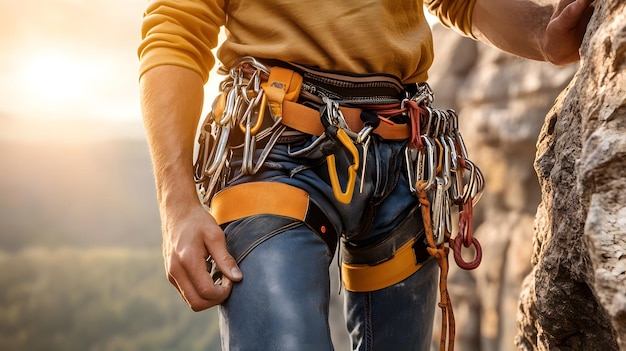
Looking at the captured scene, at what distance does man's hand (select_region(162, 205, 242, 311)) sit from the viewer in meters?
1.04

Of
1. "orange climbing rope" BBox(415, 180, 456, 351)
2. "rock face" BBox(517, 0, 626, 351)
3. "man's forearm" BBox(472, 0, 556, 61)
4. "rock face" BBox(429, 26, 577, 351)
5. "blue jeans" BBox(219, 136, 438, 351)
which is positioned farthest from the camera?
"rock face" BBox(429, 26, 577, 351)

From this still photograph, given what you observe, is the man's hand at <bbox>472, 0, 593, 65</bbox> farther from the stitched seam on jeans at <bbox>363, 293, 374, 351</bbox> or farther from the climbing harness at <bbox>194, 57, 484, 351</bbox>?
the stitched seam on jeans at <bbox>363, 293, 374, 351</bbox>

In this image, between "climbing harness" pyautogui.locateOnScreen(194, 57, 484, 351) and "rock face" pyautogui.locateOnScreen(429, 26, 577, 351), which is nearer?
"climbing harness" pyautogui.locateOnScreen(194, 57, 484, 351)

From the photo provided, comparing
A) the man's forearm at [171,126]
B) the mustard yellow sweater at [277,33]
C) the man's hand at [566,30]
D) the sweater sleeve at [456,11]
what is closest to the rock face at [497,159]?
the sweater sleeve at [456,11]

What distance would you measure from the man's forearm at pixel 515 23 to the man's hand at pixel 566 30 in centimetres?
6

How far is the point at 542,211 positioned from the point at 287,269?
0.61m

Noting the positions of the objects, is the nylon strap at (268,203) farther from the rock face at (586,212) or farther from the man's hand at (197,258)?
the rock face at (586,212)

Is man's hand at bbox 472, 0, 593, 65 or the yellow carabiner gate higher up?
man's hand at bbox 472, 0, 593, 65

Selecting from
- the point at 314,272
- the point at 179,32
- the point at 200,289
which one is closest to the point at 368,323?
the point at 314,272

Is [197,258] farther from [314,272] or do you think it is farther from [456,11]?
A: [456,11]

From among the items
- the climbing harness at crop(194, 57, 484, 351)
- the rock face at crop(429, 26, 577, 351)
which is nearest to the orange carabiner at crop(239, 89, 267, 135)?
the climbing harness at crop(194, 57, 484, 351)

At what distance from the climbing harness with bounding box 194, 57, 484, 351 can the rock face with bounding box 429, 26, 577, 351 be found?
17.2 ft

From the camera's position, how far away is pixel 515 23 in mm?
1472

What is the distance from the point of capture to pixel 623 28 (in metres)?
0.90
